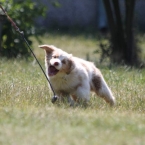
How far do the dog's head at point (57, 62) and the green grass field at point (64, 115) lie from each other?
0.44m

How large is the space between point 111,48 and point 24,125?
27.1 ft

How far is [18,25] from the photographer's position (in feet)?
45.4

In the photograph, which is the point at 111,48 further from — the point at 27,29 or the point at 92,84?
the point at 92,84

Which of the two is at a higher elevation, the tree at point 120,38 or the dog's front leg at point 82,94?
the tree at point 120,38

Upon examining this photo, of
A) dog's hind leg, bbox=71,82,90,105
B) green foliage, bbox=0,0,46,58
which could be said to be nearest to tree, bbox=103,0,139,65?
green foliage, bbox=0,0,46,58

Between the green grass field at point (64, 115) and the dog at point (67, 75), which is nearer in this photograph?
the green grass field at point (64, 115)

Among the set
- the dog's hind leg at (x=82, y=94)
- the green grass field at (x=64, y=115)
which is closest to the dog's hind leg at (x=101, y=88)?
the green grass field at (x=64, y=115)

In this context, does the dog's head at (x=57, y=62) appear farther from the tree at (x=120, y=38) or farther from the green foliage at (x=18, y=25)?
the tree at (x=120, y=38)

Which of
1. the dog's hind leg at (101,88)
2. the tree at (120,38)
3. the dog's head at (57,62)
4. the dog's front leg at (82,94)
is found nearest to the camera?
the dog's head at (57,62)

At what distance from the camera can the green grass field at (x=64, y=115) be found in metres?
5.90

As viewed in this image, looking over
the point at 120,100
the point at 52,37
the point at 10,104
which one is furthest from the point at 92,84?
the point at 52,37

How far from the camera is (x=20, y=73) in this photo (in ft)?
34.5

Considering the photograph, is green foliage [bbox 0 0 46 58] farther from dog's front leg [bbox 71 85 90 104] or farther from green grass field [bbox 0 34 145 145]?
dog's front leg [bbox 71 85 90 104]

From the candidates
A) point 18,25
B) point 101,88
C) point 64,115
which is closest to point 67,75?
point 101,88
